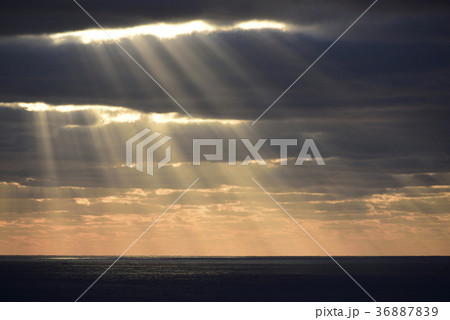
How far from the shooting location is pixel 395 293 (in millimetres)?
133875

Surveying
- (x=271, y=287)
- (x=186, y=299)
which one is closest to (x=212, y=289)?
(x=271, y=287)

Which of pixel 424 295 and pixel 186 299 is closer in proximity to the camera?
pixel 186 299

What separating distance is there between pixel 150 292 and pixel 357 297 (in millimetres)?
36984

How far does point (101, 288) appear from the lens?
145m
